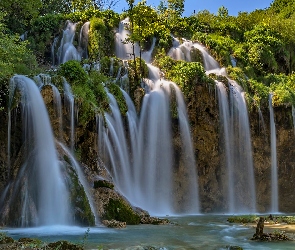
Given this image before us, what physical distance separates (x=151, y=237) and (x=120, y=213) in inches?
126

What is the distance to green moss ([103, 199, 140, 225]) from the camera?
43.5 ft

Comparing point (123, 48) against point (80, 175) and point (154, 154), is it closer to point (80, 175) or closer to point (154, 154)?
point (154, 154)

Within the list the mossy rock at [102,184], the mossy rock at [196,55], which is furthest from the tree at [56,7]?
the mossy rock at [102,184]

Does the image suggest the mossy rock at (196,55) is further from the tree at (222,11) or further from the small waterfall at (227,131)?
the tree at (222,11)

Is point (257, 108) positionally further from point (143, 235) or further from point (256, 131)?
point (143, 235)

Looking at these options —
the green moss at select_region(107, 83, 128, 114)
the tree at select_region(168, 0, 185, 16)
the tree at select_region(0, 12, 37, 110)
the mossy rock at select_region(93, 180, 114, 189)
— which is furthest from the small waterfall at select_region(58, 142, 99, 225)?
the tree at select_region(168, 0, 185, 16)

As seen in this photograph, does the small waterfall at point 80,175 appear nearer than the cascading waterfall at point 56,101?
Yes

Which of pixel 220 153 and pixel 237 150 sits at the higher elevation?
pixel 237 150

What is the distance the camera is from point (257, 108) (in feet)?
79.2

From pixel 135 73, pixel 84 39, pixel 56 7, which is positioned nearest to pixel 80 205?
pixel 135 73

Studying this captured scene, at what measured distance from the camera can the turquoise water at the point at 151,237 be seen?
362 inches

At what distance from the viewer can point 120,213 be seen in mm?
13352

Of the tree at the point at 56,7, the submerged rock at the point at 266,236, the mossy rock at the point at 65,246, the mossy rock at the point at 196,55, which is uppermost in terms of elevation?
the tree at the point at 56,7

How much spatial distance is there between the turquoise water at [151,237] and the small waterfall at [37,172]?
0.67 metres
